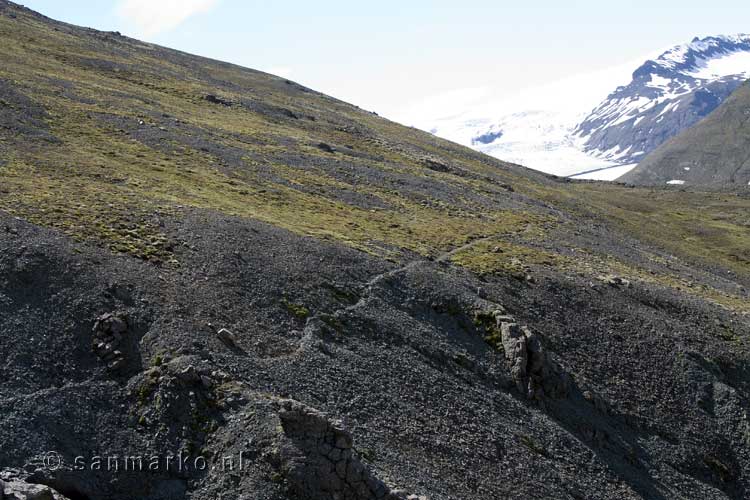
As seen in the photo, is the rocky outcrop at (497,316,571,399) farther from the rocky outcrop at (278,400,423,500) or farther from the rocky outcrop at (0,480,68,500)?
the rocky outcrop at (0,480,68,500)

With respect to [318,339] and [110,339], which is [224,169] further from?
[110,339]

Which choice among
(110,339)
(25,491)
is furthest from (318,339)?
(25,491)

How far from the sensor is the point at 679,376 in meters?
46.7

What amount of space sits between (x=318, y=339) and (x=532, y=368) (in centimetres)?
1293

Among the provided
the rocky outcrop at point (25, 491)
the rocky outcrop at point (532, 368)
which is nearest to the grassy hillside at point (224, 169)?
the rocky outcrop at point (532, 368)

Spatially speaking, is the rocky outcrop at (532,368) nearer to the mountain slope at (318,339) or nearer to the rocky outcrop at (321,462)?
the mountain slope at (318,339)

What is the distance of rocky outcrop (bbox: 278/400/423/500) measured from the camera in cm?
2591

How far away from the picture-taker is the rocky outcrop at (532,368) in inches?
1591

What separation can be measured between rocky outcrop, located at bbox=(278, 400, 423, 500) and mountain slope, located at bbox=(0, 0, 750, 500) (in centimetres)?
8

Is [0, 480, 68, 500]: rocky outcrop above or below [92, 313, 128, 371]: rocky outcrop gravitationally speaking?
below

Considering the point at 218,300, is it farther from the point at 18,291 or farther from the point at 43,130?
the point at 43,130

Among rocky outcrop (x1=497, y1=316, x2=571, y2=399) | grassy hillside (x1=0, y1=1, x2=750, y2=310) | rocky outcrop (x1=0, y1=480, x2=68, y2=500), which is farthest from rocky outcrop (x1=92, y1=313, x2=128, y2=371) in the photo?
rocky outcrop (x1=497, y1=316, x2=571, y2=399)

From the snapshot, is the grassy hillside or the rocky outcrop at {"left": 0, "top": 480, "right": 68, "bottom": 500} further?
the grassy hillside

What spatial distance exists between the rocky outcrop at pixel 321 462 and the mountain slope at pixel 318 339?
77 millimetres
